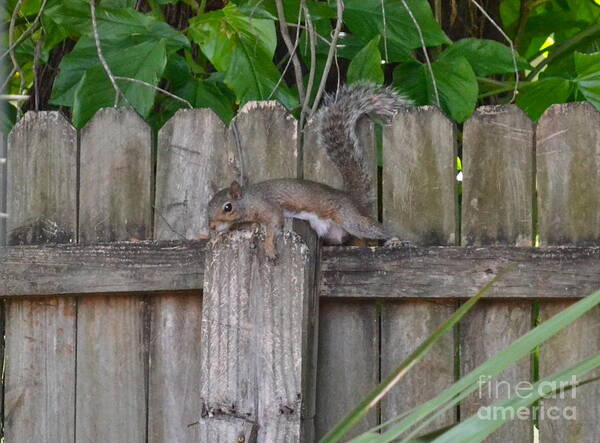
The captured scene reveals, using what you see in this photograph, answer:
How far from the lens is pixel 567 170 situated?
1.70 metres

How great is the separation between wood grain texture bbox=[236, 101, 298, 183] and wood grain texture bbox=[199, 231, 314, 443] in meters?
0.25

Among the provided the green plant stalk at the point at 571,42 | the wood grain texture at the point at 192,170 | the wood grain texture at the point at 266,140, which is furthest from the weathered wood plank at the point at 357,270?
the green plant stalk at the point at 571,42

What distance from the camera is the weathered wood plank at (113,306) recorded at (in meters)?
1.86

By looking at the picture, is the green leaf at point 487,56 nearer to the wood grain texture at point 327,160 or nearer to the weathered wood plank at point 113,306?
the wood grain texture at point 327,160

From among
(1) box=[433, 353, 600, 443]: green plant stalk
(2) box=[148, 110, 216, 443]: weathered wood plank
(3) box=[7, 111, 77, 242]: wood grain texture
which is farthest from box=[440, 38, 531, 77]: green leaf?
(1) box=[433, 353, 600, 443]: green plant stalk

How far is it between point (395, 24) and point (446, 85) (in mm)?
217

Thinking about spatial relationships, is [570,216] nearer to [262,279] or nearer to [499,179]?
[499,179]

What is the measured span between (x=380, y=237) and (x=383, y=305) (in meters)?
0.14

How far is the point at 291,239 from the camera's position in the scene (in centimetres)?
163

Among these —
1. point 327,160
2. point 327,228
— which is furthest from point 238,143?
point 327,228

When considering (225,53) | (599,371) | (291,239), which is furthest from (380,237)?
(225,53)

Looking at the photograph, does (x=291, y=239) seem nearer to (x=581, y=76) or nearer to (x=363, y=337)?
(x=363, y=337)

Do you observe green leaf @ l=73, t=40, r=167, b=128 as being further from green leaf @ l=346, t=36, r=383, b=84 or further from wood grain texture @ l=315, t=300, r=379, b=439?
wood grain texture @ l=315, t=300, r=379, b=439

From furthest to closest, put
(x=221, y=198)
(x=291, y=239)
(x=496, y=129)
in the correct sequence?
(x=221, y=198)
(x=496, y=129)
(x=291, y=239)
